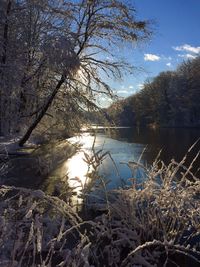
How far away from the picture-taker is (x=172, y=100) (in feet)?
224

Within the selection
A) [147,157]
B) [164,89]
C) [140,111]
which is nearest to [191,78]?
[164,89]

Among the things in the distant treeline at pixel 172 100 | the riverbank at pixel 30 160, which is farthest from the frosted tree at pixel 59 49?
the distant treeline at pixel 172 100

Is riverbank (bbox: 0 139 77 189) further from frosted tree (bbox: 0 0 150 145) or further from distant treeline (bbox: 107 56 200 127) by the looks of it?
distant treeline (bbox: 107 56 200 127)

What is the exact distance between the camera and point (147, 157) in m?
19.0

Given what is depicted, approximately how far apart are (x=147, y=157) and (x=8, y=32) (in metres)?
9.05

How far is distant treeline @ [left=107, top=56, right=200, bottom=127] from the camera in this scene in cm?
6375

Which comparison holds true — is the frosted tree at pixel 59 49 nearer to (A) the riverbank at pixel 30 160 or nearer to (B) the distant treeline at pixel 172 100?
(A) the riverbank at pixel 30 160

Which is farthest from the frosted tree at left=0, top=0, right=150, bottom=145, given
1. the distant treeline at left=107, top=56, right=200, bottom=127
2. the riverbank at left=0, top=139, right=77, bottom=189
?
the distant treeline at left=107, top=56, right=200, bottom=127

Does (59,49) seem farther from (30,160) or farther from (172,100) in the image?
(172,100)

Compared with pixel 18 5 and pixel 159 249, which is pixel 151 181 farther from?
pixel 18 5

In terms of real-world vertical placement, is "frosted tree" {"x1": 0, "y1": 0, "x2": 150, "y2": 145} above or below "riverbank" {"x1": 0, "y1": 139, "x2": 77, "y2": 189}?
above

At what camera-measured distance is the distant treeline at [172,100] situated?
6375 centimetres

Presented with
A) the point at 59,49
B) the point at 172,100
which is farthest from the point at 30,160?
the point at 172,100

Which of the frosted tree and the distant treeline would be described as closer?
the frosted tree
